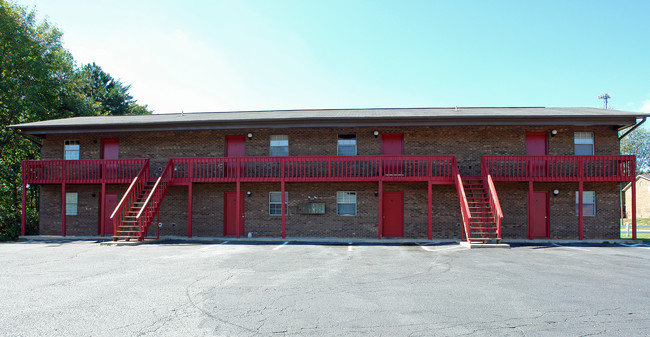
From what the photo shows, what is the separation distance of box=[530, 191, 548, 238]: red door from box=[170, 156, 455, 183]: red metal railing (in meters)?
3.97

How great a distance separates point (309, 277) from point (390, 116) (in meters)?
8.94

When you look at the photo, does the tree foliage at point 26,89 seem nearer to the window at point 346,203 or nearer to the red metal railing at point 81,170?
the red metal railing at point 81,170

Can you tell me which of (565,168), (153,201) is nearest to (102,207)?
(153,201)

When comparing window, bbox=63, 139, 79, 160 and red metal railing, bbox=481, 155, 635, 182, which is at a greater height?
window, bbox=63, 139, 79, 160

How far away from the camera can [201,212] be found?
16.5 meters

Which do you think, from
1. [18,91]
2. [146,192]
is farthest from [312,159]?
[18,91]

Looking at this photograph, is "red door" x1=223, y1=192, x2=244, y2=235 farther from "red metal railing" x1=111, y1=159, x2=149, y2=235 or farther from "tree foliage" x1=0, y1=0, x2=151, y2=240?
"tree foliage" x1=0, y1=0, x2=151, y2=240

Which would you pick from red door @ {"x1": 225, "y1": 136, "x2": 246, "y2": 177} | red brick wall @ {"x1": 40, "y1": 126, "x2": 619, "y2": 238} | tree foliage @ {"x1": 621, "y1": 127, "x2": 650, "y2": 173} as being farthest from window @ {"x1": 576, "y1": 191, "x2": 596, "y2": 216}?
tree foliage @ {"x1": 621, "y1": 127, "x2": 650, "y2": 173}

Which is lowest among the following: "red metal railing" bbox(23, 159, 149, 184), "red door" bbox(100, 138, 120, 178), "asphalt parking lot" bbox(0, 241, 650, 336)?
"asphalt parking lot" bbox(0, 241, 650, 336)

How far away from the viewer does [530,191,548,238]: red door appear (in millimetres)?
15477

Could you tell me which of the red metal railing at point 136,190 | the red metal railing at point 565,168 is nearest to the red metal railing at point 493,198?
the red metal railing at point 565,168

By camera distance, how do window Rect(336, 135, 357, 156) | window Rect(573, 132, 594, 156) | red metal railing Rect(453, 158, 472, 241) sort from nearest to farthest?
red metal railing Rect(453, 158, 472, 241) → window Rect(573, 132, 594, 156) → window Rect(336, 135, 357, 156)

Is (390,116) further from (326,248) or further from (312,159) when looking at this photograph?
(326,248)

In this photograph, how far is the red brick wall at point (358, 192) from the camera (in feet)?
50.6
